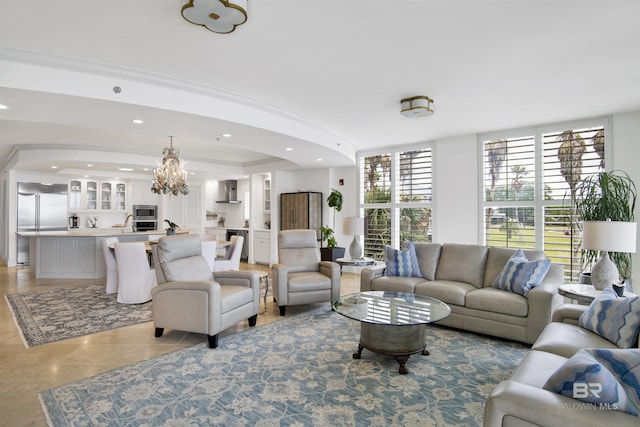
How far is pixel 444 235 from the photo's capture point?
6.18 metres

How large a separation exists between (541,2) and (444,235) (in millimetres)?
4380

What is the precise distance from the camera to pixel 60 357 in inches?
124

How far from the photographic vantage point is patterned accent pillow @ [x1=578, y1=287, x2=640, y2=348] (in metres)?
2.12

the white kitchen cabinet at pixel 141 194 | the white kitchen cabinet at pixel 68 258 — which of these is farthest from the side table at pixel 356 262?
the white kitchen cabinet at pixel 141 194

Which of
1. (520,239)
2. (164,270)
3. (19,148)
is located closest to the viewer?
(164,270)

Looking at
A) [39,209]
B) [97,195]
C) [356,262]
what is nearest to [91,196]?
[97,195]

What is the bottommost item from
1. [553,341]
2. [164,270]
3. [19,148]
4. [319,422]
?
[319,422]

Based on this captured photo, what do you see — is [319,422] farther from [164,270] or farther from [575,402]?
[164,270]

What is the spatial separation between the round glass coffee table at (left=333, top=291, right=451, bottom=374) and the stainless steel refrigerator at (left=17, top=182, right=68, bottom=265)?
8859mm

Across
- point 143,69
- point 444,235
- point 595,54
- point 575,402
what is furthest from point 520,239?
point 143,69

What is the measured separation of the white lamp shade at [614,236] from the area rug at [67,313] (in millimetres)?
4844

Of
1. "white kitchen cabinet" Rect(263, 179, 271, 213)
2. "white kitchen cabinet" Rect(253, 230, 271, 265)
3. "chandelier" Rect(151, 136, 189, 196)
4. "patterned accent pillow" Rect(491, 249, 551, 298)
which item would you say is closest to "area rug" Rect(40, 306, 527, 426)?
"patterned accent pillow" Rect(491, 249, 551, 298)

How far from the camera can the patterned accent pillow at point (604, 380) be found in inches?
53.9

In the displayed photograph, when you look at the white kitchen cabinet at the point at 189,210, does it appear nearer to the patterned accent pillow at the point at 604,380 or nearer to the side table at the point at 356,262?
the side table at the point at 356,262
